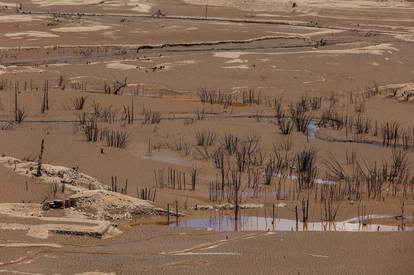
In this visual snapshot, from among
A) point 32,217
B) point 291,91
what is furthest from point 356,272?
point 291,91

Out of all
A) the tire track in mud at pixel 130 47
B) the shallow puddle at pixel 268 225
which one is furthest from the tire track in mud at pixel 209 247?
the tire track in mud at pixel 130 47

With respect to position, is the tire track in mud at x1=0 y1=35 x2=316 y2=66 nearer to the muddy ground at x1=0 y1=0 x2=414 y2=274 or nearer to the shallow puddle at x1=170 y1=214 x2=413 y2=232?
the muddy ground at x1=0 y1=0 x2=414 y2=274

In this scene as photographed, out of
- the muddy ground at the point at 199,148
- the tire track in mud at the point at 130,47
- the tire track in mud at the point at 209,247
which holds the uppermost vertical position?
the tire track in mud at the point at 209,247

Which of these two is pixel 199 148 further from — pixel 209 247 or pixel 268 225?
pixel 209 247

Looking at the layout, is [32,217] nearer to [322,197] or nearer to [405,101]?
[322,197]

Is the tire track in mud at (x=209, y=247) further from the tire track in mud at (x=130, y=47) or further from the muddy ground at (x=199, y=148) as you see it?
the tire track in mud at (x=130, y=47)

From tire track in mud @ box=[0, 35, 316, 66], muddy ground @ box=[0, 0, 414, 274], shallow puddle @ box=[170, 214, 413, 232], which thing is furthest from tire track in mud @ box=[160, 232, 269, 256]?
tire track in mud @ box=[0, 35, 316, 66]

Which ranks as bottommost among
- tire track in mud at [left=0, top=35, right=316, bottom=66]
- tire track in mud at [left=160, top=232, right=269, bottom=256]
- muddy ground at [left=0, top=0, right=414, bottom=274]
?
tire track in mud at [left=0, top=35, right=316, bottom=66]
